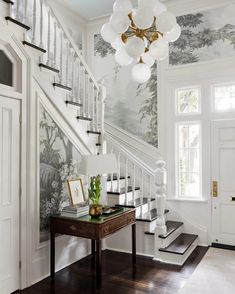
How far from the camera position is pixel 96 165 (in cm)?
365

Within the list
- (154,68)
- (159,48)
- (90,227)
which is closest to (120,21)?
(159,48)

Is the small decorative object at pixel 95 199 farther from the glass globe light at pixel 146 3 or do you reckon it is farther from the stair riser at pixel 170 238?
the glass globe light at pixel 146 3

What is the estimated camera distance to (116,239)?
4820mm

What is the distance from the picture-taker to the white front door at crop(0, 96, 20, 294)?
10.6 feet

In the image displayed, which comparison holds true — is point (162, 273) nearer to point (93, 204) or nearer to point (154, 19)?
point (93, 204)

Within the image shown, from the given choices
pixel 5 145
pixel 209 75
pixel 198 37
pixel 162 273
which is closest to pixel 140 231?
pixel 162 273

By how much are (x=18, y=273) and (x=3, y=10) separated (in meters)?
3.03

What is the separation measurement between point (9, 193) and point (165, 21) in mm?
2471

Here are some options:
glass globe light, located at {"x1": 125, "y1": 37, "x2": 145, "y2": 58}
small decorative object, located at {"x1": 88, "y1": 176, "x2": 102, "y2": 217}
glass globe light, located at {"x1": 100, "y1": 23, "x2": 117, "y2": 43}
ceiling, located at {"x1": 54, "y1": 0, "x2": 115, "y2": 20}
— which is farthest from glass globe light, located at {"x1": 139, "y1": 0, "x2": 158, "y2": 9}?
ceiling, located at {"x1": 54, "y1": 0, "x2": 115, "y2": 20}

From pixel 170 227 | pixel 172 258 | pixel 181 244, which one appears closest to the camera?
pixel 172 258

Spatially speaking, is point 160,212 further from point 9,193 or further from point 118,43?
point 118,43

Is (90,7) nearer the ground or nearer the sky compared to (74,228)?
nearer the sky

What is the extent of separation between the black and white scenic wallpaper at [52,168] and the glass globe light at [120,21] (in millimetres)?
1600

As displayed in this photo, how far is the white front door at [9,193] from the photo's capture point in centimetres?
324
